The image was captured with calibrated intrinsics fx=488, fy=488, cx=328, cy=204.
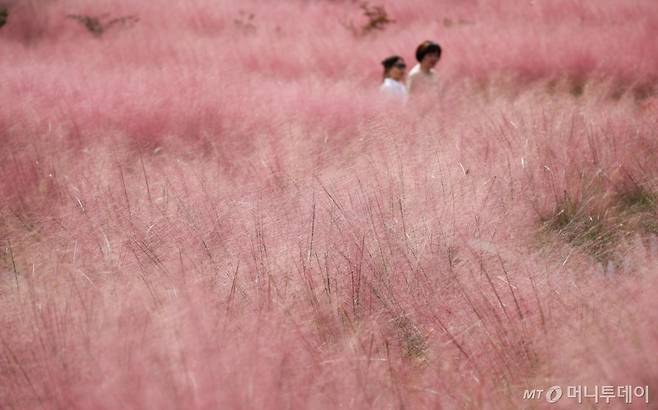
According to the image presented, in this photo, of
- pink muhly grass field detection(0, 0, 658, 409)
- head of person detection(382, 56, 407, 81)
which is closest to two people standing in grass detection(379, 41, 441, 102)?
head of person detection(382, 56, 407, 81)

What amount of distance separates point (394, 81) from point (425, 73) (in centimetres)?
34

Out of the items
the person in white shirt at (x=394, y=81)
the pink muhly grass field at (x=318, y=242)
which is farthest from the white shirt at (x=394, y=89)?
the pink muhly grass field at (x=318, y=242)

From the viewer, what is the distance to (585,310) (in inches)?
57.6

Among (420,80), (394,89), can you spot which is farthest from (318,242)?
(420,80)

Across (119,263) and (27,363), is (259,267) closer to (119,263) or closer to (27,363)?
(119,263)

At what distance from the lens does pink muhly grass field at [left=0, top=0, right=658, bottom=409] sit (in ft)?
4.15

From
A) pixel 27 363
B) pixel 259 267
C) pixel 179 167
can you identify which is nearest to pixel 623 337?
pixel 259 267

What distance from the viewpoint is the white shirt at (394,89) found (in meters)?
4.40

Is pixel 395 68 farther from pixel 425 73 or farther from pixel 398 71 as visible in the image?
pixel 425 73

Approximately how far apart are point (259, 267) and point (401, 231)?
611 mm

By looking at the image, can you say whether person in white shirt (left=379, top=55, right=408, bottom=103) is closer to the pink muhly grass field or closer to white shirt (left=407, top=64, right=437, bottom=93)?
white shirt (left=407, top=64, right=437, bottom=93)

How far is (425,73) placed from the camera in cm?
467

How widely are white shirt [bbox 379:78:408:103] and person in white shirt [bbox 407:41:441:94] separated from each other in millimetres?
130

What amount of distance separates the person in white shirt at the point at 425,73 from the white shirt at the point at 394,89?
5.1 inches
